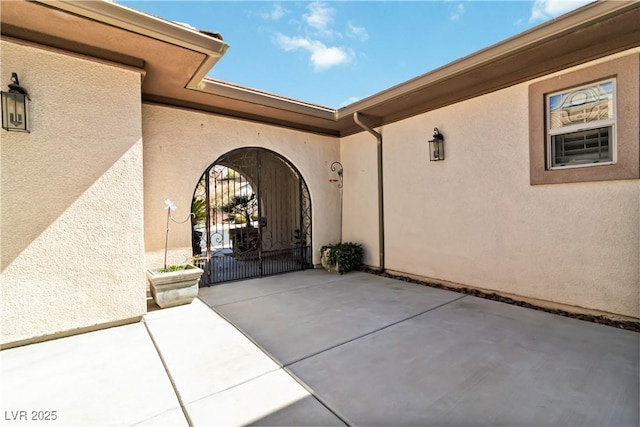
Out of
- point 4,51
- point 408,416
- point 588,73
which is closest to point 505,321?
point 408,416

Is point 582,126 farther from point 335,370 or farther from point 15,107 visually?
point 15,107

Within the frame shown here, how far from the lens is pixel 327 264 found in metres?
7.05

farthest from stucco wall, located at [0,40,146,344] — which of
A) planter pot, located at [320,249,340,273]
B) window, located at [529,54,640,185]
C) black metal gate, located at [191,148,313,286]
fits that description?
window, located at [529,54,640,185]

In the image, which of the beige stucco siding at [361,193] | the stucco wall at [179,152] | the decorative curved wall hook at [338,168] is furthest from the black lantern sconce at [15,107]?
the beige stucco siding at [361,193]

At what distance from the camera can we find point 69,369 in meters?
2.88

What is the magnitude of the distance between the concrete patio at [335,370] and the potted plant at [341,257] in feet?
8.10

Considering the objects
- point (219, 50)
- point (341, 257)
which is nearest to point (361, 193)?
point (341, 257)

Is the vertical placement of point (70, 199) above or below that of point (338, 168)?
below

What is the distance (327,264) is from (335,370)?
4.27 metres

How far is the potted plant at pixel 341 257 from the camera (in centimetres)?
684

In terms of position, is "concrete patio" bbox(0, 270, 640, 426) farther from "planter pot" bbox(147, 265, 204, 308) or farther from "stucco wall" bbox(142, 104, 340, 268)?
"stucco wall" bbox(142, 104, 340, 268)

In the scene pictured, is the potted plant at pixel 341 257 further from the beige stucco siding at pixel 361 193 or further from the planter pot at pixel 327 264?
the beige stucco siding at pixel 361 193

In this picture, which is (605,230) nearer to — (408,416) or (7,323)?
(408,416)

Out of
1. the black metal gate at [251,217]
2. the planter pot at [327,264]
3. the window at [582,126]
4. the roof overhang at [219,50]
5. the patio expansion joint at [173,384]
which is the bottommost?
the patio expansion joint at [173,384]
